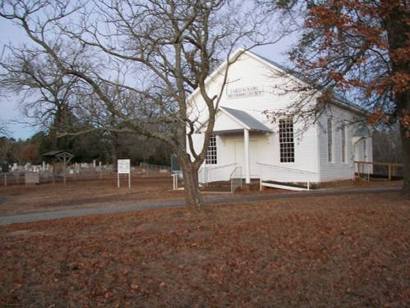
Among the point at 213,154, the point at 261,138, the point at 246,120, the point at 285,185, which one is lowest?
the point at 285,185

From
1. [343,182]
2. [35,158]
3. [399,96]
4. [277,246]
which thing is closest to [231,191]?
[343,182]

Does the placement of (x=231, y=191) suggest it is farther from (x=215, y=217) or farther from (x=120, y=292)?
(x=120, y=292)

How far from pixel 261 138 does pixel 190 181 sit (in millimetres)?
15084

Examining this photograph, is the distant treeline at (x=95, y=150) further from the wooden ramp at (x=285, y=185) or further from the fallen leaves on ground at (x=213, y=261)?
the fallen leaves on ground at (x=213, y=261)

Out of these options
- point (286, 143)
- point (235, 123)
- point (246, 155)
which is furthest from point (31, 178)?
point (286, 143)

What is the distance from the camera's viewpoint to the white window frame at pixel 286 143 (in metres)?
27.8

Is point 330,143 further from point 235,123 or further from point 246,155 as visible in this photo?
point 235,123

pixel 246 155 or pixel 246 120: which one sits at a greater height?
pixel 246 120

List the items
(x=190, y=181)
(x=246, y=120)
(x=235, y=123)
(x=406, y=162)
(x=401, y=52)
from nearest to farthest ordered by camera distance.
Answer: (x=401, y=52)
(x=190, y=181)
(x=406, y=162)
(x=235, y=123)
(x=246, y=120)

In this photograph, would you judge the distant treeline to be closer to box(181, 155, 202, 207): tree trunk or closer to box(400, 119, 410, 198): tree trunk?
box(400, 119, 410, 198): tree trunk

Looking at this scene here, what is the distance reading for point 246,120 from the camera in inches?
1061

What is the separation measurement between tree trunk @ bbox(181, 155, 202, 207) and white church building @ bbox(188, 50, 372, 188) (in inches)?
462

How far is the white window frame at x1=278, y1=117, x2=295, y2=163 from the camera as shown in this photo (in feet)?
91.3

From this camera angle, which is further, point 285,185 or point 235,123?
point 235,123
